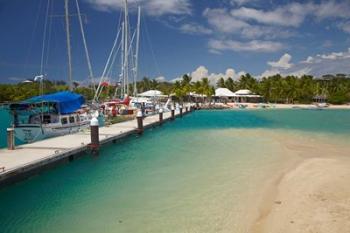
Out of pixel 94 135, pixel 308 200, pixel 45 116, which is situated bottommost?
pixel 308 200

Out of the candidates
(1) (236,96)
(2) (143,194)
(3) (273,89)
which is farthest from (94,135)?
(3) (273,89)

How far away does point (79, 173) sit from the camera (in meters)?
15.5

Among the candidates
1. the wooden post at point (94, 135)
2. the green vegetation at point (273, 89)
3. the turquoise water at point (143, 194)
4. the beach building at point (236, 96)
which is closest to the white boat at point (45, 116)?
the turquoise water at point (143, 194)

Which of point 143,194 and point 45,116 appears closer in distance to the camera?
point 143,194

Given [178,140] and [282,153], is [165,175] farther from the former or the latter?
[178,140]

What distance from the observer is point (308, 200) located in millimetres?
10773

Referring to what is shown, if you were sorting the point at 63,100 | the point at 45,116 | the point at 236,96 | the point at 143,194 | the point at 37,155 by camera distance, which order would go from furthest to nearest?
1. the point at 236,96
2. the point at 63,100
3. the point at 45,116
4. the point at 37,155
5. the point at 143,194

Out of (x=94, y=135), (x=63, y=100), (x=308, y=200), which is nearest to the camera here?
(x=308, y=200)

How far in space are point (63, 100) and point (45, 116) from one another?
1.57 m

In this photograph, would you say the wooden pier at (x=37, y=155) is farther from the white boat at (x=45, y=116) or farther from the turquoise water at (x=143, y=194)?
the white boat at (x=45, y=116)

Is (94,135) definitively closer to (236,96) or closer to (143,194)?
(143,194)

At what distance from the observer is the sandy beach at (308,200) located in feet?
29.0

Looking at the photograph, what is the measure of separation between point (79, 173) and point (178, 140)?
39.8 ft

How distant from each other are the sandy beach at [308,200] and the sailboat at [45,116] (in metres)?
14.7
